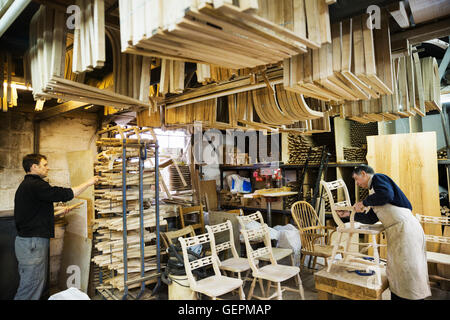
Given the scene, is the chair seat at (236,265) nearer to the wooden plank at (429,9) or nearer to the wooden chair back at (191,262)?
the wooden chair back at (191,262)

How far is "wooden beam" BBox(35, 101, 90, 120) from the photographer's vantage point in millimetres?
4173

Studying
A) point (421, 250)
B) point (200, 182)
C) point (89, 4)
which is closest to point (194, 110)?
point (89, 4)

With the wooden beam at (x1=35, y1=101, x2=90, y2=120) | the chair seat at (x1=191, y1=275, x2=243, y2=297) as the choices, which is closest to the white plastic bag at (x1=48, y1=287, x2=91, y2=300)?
the chair seat at (x1=191, y1=275, x2=243, y2=297)

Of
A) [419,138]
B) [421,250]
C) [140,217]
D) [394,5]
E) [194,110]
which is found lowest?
[421,250]

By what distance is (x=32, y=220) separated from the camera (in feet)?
11.7

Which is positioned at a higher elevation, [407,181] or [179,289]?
[407,181]

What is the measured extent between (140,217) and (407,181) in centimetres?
462

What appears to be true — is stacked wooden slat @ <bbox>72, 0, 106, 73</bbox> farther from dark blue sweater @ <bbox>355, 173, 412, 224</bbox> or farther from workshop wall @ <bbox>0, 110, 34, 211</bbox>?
workshop wall @ <bbox>0, 110, 34, 211</bbox>

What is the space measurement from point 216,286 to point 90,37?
2.75 metres

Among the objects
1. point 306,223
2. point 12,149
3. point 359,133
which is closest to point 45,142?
point 12,149

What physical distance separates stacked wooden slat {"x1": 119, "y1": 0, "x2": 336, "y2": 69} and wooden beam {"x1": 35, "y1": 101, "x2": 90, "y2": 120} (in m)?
3.12

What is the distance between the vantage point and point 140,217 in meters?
3.86

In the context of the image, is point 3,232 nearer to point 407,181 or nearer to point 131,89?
point 131,89

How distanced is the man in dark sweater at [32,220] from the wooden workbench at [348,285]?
11.0 feet
